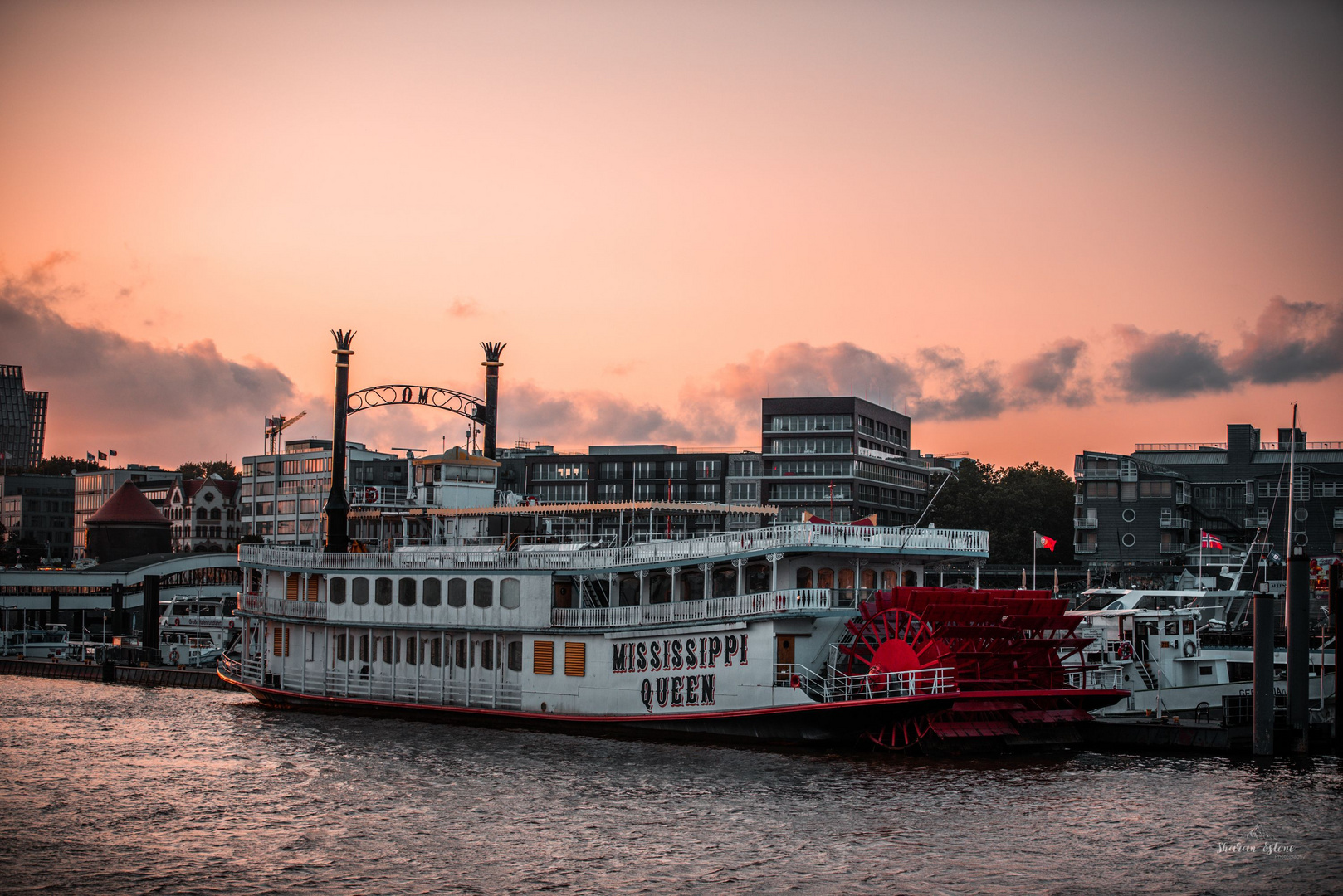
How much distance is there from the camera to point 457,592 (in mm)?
38562

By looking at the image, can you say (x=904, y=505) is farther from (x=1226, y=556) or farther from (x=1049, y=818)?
(x=1049, y=818)

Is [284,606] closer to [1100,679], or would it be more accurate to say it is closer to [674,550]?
[674,550]

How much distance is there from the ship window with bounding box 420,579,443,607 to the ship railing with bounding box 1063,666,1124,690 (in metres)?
17.7

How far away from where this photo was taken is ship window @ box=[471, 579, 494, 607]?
3791 cm

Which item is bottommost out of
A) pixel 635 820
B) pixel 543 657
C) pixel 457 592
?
pixel 635 820

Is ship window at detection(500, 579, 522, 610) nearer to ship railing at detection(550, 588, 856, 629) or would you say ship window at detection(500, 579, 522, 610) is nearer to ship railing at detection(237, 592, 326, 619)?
ship railing at detection(550, 588, 856, 629)

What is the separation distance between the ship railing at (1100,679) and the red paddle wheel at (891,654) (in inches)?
308

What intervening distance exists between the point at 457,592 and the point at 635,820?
1462 centimetres

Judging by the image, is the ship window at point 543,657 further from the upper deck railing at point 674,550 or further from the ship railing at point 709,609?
the upper deck railing at point 674,550

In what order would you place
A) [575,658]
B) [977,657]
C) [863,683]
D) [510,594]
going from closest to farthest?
[863,683], [977,657], [575,658], [510,594]

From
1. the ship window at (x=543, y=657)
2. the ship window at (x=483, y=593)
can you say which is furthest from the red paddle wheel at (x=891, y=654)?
the ship window at (x=483, y=593)

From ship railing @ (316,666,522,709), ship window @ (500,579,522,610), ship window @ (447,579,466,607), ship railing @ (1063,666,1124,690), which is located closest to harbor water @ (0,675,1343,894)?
ship railing @ (316,666,522,709)

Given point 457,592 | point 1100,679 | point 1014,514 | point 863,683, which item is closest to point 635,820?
point 863,683

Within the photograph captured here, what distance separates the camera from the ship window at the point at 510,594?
37344mm
